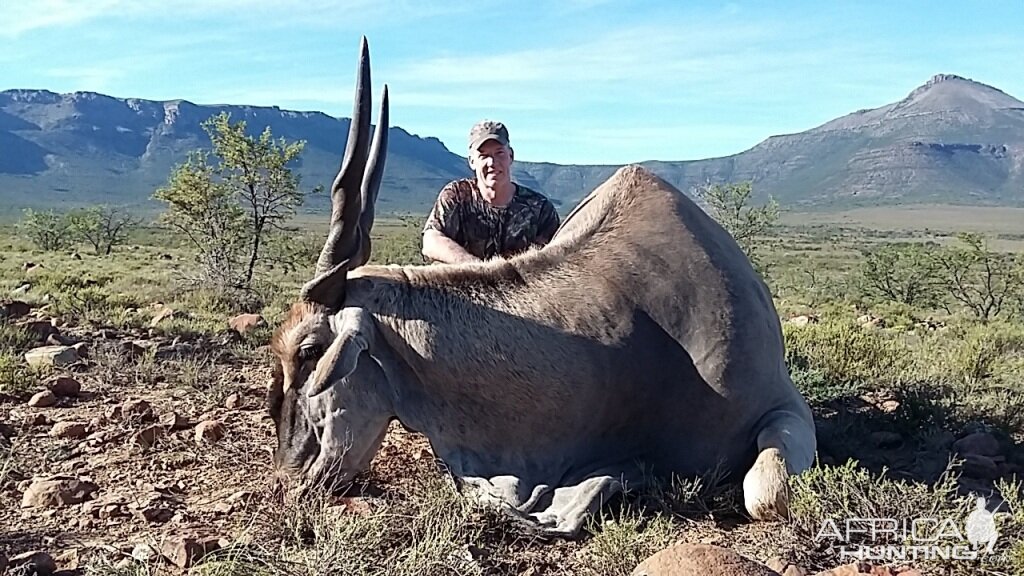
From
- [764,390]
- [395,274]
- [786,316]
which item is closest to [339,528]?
[395,274]

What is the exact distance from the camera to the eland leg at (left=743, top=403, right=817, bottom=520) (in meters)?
3.74

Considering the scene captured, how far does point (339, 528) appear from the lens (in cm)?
357

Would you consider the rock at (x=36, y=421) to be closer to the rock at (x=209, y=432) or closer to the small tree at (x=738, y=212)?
the rock at (x=209, y=432)

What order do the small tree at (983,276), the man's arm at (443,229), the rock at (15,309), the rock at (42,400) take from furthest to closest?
the small tree at (983,276), the rock at (15,309), the rock at (42,400), the man's arm at (443,229)

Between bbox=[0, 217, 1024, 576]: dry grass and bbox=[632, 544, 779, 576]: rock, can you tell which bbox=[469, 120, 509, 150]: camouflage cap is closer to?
bbox=[0, 217, 1024, 576]: dry grass

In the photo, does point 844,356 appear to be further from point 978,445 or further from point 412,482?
point 412,482

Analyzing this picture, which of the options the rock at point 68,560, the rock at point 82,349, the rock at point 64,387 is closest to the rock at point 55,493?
the rock at point 68,560

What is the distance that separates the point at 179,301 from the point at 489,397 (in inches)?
413

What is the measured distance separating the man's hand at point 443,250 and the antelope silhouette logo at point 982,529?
2.99 m

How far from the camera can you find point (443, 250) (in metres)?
5.60

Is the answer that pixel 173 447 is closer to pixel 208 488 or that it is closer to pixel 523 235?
pixel 208 488

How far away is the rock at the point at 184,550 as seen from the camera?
343 centimetres

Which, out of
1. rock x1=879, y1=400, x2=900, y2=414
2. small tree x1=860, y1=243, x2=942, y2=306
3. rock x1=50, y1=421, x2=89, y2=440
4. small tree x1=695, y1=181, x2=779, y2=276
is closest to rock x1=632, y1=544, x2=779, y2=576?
rock x1=879, y1=400, x2=900, y2=414

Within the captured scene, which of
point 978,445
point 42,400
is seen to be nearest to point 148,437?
point 42,400
